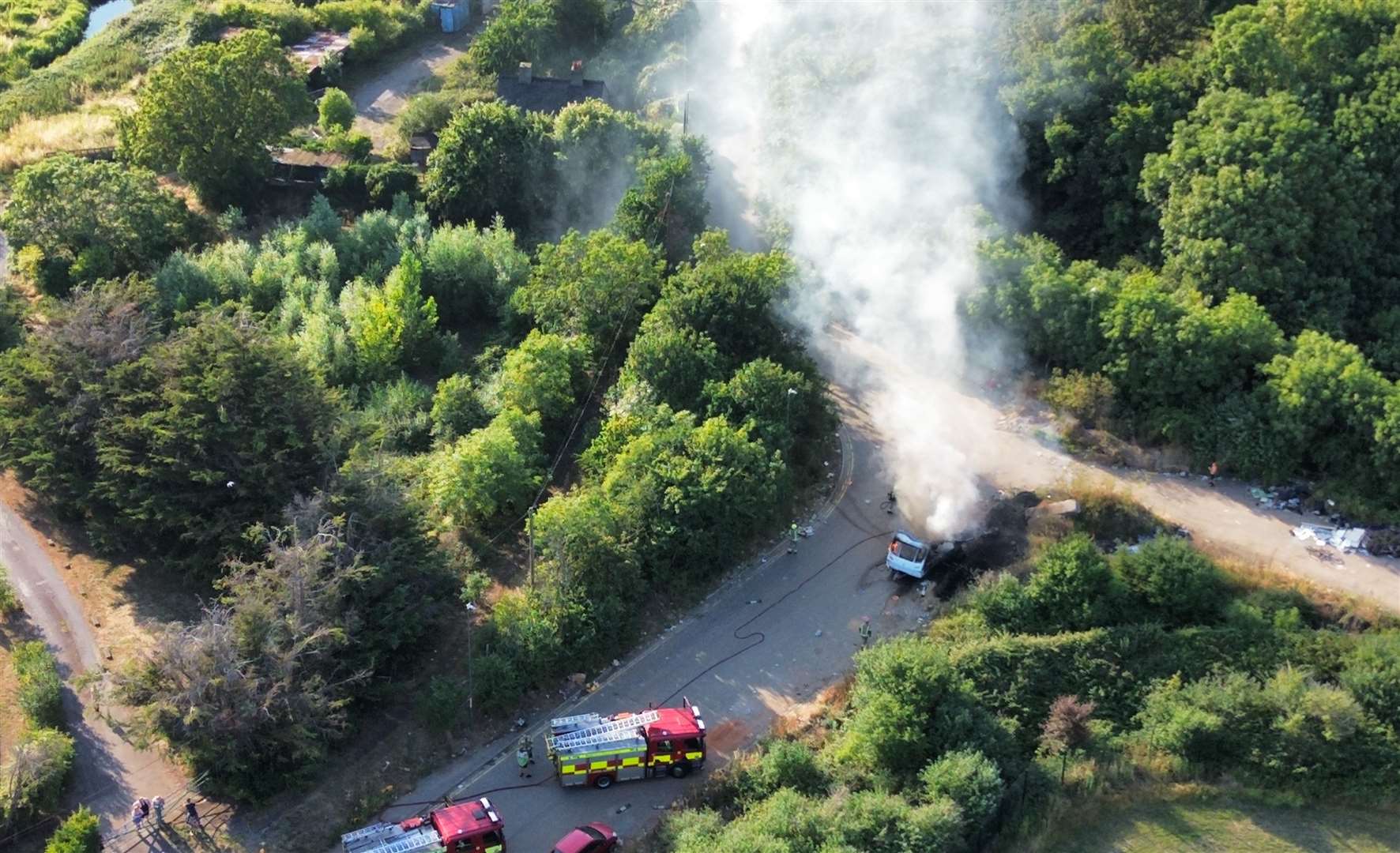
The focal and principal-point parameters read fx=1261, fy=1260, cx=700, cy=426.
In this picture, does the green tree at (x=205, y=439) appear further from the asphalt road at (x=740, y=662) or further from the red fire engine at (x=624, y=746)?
the red fire engine at (x=624, y=746)

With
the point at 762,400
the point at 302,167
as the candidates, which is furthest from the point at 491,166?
the point at 762,400

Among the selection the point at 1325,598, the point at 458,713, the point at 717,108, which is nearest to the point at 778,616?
the point at 458,713

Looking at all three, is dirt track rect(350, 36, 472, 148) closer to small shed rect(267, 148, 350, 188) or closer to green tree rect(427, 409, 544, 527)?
small shed rect(267, 148, 350, 188)

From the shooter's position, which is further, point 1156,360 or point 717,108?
point 717,108

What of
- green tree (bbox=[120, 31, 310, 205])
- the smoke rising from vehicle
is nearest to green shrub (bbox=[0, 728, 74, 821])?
the smoke rising from vehicle

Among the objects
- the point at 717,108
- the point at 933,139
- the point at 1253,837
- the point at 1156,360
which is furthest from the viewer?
the point at 717,108

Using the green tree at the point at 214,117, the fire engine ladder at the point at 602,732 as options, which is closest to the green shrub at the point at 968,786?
the fire engine ladder at the point at 602,732

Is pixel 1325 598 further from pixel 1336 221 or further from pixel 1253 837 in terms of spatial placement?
pixel 1336 221
